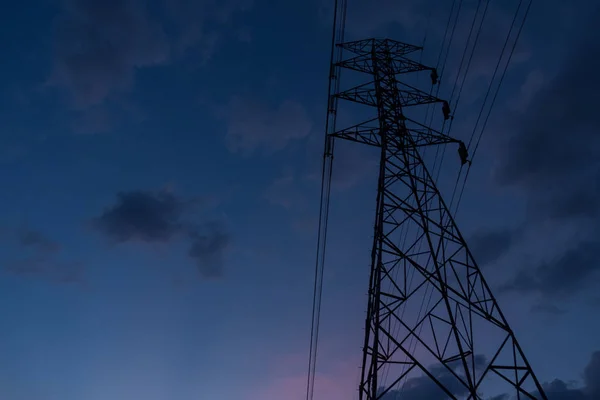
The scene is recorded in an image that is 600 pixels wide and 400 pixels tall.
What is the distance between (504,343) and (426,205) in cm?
544

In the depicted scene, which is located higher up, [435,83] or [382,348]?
[435,83]

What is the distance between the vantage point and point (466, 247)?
1588 cm

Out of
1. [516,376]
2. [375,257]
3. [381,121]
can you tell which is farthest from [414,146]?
[516,376]

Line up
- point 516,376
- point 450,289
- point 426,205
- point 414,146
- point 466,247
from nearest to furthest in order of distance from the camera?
1. point 516,376
2. point 450,289
3. point 466,247
4. point 426,205
5. point 414,146

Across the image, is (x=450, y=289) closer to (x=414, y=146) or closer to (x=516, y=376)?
(x=516, y=376)

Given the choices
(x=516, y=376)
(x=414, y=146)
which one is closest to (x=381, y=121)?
(x=414, y=146)

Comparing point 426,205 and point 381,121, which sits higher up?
point 381,121

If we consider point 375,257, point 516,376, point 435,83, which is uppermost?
point 435,83

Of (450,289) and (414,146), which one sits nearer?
(450,289)

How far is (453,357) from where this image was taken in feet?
49.8

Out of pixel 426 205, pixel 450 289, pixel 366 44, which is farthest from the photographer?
pixel 366 44

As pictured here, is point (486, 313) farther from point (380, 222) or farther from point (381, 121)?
point (381, 121)

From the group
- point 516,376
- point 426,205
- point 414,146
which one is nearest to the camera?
point 516,376

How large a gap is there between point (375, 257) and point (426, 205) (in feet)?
10.0
